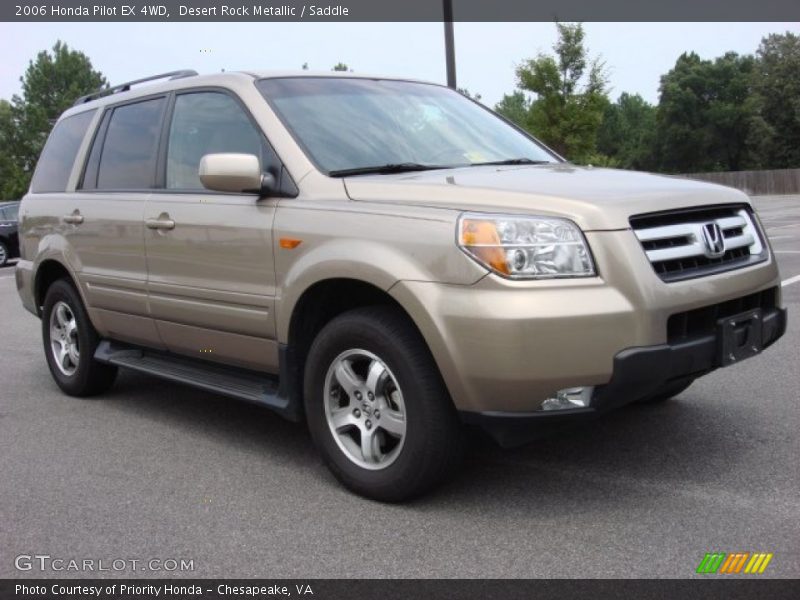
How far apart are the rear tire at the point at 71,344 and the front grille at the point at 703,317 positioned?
377 cm

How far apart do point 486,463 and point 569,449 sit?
44 cm

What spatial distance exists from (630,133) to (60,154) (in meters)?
107

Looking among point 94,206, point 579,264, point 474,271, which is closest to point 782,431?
point 579,264

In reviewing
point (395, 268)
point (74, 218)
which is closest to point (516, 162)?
point (395, 268)

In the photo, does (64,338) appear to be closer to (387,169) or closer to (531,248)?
(387,169)

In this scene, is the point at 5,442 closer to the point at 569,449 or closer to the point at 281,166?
the point at 281,166

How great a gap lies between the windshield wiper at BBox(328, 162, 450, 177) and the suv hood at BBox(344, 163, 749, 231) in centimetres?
9

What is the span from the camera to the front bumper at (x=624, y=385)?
10.7 ft

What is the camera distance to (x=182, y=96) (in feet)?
16.2

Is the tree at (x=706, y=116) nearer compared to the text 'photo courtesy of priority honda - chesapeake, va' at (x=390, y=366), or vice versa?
the text 'photo courtesy of priority honda - chesapeake, va' at (x=390, y=366)

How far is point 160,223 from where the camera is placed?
471 cm

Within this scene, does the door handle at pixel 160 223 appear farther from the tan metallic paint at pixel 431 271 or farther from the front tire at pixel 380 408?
the front tire at pixel 380 408

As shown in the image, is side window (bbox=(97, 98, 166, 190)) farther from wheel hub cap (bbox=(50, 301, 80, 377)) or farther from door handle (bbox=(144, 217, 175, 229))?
wheel hub cap (bbox=(50, 301, 80, 377))
